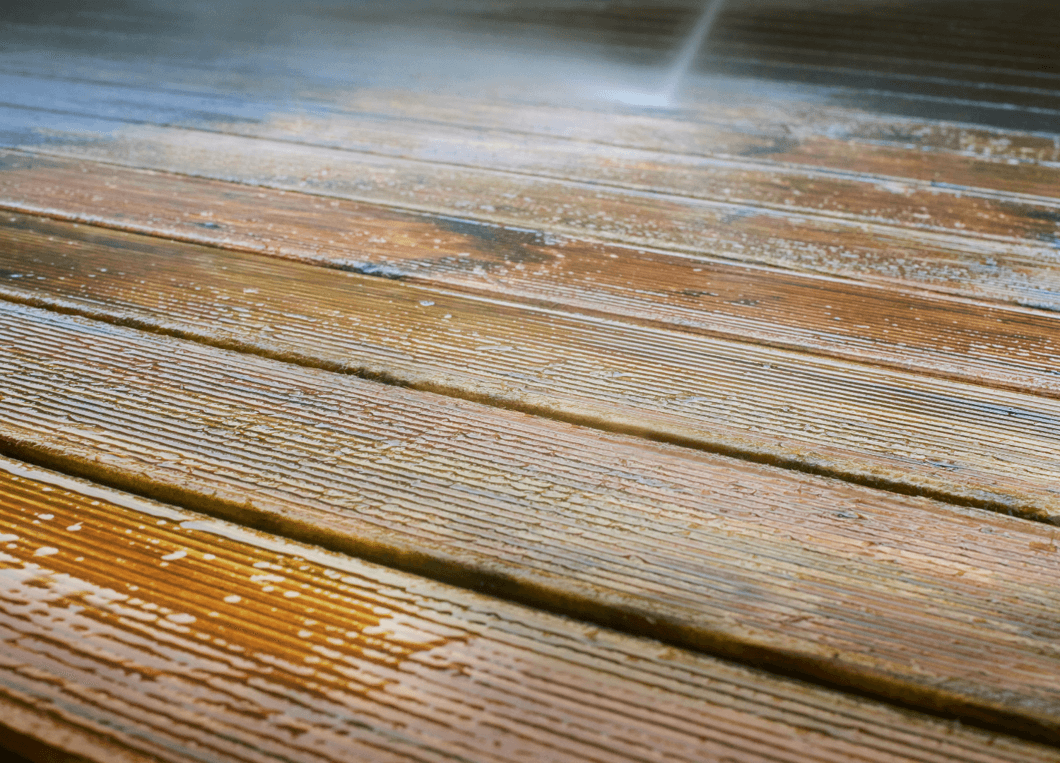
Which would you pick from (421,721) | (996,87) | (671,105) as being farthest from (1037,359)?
(996,87)

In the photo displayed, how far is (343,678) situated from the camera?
301 millimetres

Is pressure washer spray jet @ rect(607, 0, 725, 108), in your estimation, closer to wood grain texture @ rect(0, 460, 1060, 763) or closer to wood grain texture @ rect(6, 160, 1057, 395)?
wood grain texture @ rect(6, 160, 1057, 395)

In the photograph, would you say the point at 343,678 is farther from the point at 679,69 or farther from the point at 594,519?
the point at 679,69

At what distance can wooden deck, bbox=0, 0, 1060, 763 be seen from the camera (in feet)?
0.97

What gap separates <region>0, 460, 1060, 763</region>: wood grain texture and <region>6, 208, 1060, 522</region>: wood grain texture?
178 mm

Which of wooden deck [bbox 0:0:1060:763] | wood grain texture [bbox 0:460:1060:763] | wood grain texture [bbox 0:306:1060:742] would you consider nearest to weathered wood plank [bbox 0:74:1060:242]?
wooden deck [bbox 0:0:1060:763]

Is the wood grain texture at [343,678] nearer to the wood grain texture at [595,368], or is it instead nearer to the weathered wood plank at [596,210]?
the wood grain texture at [595,368]

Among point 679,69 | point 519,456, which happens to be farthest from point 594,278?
point 679,69

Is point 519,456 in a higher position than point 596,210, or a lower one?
lower

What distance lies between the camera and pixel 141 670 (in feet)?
0.98

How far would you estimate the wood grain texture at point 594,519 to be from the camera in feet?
1.06

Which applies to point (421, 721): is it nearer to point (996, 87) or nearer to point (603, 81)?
point (603, 81)

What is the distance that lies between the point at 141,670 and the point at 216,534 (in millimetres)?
80

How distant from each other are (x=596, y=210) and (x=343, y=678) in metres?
0.67
